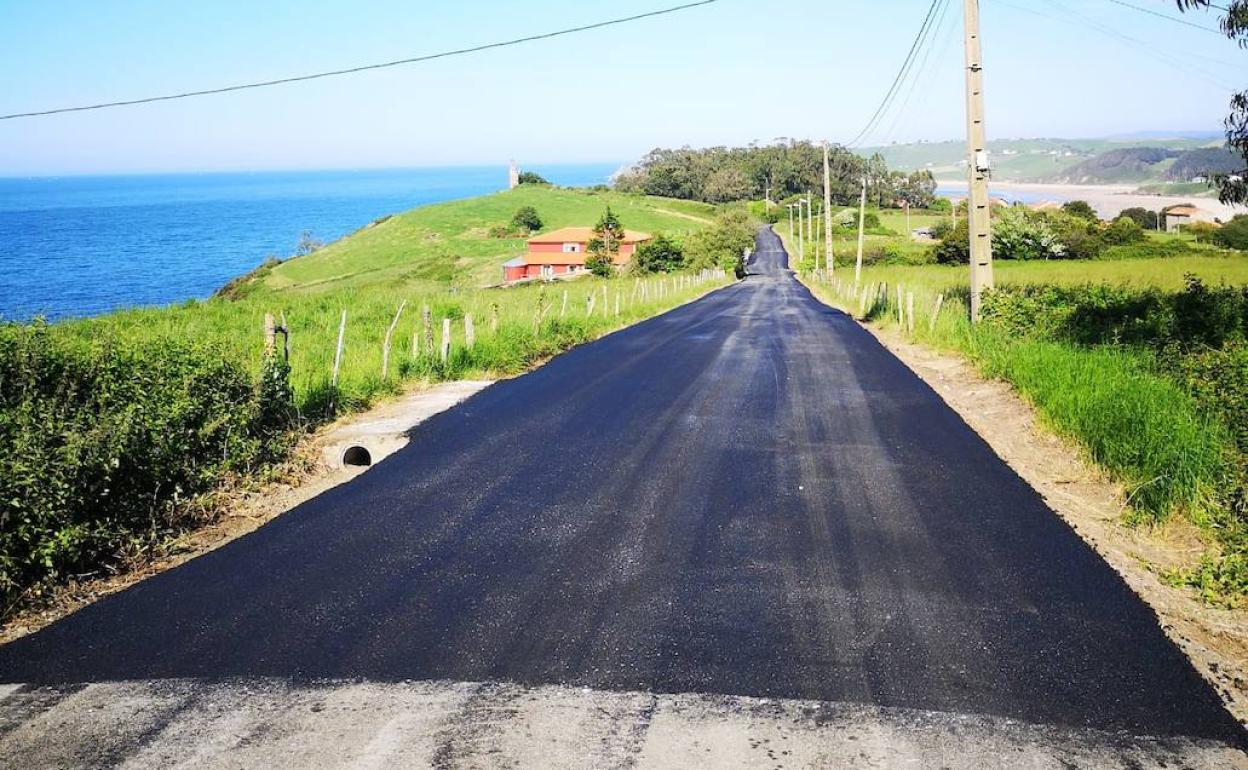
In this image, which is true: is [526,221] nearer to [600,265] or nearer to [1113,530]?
[600,265]

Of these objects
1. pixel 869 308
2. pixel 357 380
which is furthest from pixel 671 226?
pixel 357 380

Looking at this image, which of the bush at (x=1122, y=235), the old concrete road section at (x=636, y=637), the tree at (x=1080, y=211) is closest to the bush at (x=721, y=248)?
the bush at (x=1122, y=235)

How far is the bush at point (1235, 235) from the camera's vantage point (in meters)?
61.2

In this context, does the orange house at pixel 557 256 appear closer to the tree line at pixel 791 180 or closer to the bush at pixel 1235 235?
the bush at pixel 1235 235

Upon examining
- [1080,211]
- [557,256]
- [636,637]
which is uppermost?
[1080,211]

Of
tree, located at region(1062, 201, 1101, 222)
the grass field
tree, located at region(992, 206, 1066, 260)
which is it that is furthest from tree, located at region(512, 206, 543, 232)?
the grass field

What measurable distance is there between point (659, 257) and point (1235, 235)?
41403mm

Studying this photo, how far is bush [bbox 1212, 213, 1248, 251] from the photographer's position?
61216 mm

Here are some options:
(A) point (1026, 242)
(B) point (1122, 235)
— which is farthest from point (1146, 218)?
(A) point (1026, 242)

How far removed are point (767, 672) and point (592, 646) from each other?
3.19 ft

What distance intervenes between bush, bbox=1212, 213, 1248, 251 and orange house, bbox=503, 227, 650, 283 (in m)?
47.0

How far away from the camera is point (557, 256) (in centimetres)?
9450

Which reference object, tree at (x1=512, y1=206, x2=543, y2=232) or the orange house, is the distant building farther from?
tree at (x1=512, y1=206, x2=543, y2=232)

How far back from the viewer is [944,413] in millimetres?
11867
